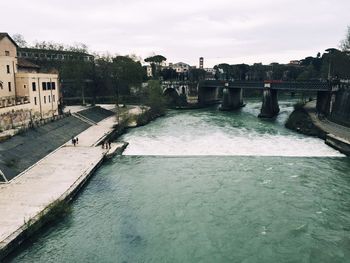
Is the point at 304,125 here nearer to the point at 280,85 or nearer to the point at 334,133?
the point at 334,133

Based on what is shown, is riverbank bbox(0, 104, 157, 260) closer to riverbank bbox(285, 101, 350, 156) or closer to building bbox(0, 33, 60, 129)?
building bbox(0, 33, 60, 129)

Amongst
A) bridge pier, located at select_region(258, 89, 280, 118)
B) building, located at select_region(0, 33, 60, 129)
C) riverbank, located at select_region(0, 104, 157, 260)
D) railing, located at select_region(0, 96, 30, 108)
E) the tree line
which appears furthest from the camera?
the tree line

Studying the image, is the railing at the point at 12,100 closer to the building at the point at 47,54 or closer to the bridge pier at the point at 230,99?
the building at the point at 47,54

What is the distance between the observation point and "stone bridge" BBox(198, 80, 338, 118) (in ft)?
184

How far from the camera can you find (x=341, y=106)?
50.8 meters

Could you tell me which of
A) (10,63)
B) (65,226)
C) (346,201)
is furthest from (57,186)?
(10,63)

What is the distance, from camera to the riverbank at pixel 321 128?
37513 millimetres

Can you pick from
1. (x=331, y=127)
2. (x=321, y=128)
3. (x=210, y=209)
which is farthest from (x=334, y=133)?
(x=210, y=209)

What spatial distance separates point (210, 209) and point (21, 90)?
33.8 meters

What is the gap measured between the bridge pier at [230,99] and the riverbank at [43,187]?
46.8m

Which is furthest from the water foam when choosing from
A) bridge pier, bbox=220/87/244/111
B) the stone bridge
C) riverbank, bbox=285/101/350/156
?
bridge pier, bbox=220/87/244/111

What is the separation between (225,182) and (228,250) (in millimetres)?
10294

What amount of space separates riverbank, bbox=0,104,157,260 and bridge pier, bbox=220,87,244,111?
4683cm

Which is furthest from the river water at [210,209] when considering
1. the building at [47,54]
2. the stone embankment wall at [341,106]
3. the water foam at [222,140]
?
the building at [47,54]
